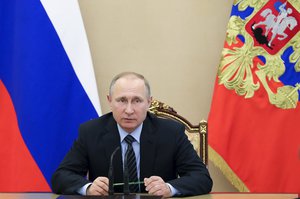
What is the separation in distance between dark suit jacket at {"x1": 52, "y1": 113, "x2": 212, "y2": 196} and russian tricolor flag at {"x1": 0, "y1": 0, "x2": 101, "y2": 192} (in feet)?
2.55

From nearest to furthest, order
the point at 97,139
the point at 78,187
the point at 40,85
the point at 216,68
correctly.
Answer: the point at 78,187, the point at 97,139, the point at 40,85, the point at 216,68

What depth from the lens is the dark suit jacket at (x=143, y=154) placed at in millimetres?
2736

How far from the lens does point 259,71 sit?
12.4 ft

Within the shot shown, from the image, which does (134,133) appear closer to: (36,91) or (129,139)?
(129,139)

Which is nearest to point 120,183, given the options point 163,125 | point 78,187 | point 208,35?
point 78,187

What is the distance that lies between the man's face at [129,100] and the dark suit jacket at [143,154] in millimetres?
103

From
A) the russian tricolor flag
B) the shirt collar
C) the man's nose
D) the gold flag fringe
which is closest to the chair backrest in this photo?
the gold flag fringe

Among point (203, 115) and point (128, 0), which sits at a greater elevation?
point (128, 0)

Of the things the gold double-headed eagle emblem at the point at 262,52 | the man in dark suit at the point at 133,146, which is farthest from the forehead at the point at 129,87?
the gold double-headed eagle emblem at the point at 262,52

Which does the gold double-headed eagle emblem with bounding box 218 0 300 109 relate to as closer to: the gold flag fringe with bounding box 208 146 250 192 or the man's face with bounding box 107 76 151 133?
the gold flag fringe with bounding box 208 146 250 192

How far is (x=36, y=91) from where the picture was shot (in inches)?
141

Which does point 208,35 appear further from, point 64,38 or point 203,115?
point 64,38

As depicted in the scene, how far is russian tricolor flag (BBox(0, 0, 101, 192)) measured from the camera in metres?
3.55

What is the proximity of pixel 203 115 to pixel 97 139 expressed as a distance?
4.65ft
